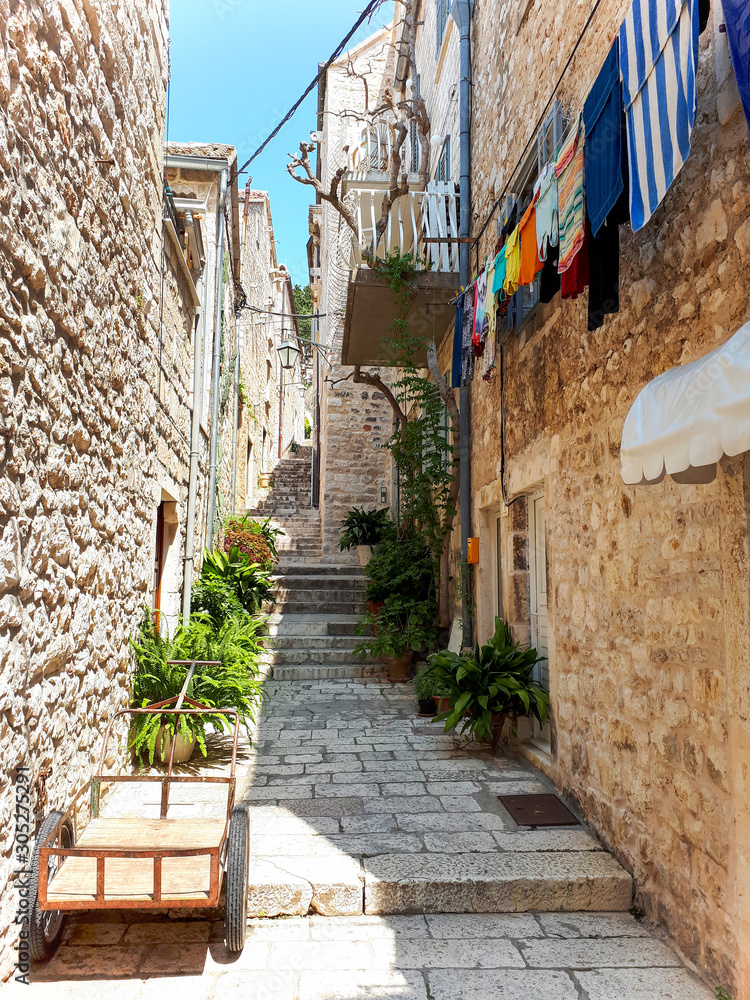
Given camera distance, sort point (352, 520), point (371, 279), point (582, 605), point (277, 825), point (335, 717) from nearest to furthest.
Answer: point (277, 825)
point (582, 605)
point (335, 717)
point (371, 279)
point (352, 520)

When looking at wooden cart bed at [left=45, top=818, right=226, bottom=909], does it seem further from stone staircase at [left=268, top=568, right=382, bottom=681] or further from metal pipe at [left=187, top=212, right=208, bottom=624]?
stone staircase at [left=268, top=568, right=382, bottom=681]

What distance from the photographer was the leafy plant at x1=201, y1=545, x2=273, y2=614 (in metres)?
8.39

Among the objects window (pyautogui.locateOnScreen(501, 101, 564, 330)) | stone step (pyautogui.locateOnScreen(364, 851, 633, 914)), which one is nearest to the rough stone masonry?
stone step (pyautogui.locateOnScreen(364, 851, 633, 914))

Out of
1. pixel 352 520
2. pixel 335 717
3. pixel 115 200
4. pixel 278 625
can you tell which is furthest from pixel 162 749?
pixel 352 520

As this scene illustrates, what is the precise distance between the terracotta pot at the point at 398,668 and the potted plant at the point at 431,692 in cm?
137

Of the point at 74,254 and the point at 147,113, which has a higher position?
the point at 147,113

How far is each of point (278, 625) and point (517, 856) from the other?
18.3ft

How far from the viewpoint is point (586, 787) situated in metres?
3.84

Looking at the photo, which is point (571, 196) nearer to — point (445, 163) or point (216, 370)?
point (216, 370)

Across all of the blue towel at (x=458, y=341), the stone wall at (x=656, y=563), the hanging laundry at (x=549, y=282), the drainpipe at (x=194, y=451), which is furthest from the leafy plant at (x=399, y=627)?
the hanging laundry at (x=549, y=282)

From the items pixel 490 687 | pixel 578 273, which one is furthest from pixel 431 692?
pixel 578 273

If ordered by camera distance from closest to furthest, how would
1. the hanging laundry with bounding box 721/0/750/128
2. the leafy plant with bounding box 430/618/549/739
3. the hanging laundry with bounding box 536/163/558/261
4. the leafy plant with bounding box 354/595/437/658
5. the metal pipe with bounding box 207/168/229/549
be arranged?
the hanging laundry with bounding box 721/0/750/128, the hanging laundry with bounding box 536/163/558/261, the leafy plant with bounding box 430/618/549/739, the leafy plant with bounding box 354/595/437/658, the metal pipe with bounding box 207/168/229/549

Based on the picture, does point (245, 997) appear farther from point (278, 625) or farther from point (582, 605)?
point (278, 625)

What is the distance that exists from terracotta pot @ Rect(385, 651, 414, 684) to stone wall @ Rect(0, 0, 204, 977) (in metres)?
3.28
